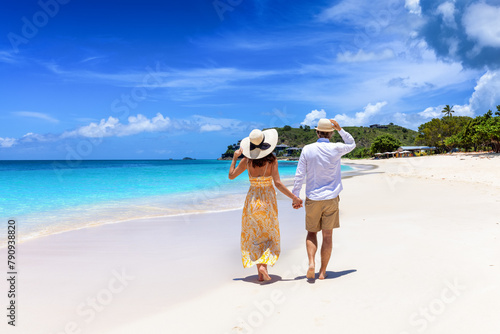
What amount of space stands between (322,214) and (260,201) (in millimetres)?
831

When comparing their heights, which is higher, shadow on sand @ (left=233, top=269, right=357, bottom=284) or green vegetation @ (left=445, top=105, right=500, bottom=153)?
green vegetation @ (left=445, top=105, right=500, bottom=153)

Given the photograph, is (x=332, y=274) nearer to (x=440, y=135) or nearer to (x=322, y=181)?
(x=322, y=181)

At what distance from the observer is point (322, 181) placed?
167 inches

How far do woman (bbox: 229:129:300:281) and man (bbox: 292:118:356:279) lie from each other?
0.31 meters

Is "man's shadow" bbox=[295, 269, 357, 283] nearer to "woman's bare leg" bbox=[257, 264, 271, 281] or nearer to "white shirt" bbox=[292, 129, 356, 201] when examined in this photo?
"woman's bare leg" bbox=[257, 264, 271, 281]

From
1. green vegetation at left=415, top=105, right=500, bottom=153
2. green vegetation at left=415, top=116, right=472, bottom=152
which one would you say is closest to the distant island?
green vegetation at left=415, top=105, right=500, bottom=153

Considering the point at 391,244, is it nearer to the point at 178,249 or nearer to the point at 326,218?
the point at 326,218

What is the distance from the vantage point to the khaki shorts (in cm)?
424

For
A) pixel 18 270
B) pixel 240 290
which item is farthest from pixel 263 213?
pixel 18 270

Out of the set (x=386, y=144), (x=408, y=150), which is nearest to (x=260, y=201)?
(x=386, y=144)

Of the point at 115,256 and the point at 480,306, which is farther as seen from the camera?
the point at 115,256

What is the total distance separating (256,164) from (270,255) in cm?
125

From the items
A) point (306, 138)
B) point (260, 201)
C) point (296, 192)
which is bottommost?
point (260, 201)

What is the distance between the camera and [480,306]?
10.7 ft
